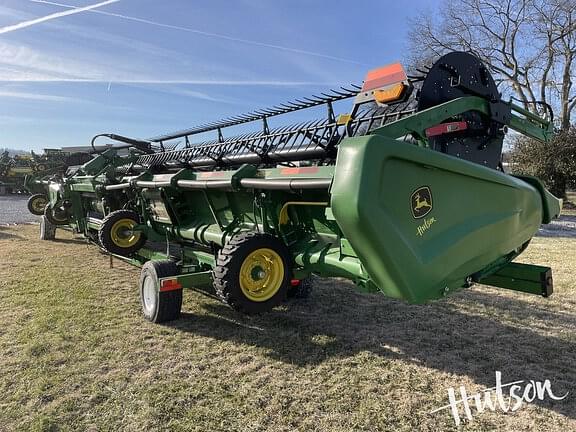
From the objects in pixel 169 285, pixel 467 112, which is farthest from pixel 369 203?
pixel 169 285

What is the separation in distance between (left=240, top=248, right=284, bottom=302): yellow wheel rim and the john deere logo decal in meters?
1.29

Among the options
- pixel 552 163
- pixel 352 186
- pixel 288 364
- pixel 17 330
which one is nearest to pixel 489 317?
pixel 288 364

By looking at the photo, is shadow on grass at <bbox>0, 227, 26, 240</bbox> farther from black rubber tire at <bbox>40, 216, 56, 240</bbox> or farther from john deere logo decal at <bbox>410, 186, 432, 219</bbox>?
john deere logo decal at <bbox>410, 186, 432, 219</bbox>

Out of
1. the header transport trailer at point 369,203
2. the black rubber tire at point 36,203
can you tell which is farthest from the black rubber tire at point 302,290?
the black rubber tire at point 36,203

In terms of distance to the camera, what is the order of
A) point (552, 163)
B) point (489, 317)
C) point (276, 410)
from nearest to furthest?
point (276, 410)
point (489, 317)
point (552, 163)

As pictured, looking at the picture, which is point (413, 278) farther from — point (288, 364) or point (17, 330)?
point (17, 330)

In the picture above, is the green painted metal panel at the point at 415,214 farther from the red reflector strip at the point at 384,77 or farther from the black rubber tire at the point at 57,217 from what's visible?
the black rubber tire at the point at 57,217

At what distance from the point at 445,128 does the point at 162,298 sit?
9.29ft

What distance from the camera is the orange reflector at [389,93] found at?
3033mm

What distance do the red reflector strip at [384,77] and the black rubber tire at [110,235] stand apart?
355cm

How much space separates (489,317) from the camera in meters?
4.53

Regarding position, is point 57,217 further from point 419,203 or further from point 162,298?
point 419,203

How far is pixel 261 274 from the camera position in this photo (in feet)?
11.3

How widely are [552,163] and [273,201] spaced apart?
17726 millimetres
